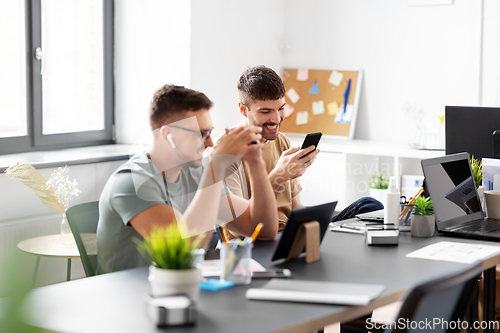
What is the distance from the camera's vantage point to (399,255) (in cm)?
175

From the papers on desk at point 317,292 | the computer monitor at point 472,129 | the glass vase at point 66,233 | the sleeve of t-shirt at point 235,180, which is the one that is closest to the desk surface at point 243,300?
the papers on desk at point 317,292

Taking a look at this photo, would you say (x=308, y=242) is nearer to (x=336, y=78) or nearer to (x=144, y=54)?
(x=144, y=54)

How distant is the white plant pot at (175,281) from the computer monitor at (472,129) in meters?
1.57

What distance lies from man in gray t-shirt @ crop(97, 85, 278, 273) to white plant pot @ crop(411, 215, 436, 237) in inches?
23.2

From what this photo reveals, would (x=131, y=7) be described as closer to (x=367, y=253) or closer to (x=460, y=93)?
(x=460, y=93)

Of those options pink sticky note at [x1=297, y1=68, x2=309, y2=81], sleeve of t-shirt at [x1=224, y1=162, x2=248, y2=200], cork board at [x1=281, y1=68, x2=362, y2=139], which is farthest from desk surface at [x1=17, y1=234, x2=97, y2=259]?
pink sticky note at [x1=297, y1=68, x2=309, y2=81]

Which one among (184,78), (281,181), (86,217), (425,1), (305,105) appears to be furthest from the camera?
(305,105)

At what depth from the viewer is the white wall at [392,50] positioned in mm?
4094

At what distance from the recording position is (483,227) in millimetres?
2111

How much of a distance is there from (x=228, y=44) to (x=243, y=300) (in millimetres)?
3157

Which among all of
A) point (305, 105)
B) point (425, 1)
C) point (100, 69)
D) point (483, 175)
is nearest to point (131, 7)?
point (100, 69)

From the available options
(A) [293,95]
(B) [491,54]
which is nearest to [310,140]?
(B) [491,54]

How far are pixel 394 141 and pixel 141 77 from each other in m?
1.88

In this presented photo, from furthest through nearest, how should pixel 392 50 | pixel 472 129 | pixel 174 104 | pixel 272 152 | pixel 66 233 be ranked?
pixel 392 50 < pixel 66 233 < pixel 272 152 < pixel 472 129 < pixel 174 104
